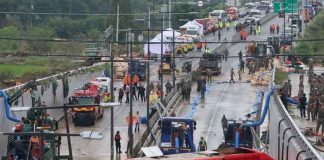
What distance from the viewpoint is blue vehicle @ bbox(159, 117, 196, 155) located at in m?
34.8

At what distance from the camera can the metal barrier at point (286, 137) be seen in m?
21.5

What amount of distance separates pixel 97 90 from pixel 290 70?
14.4m

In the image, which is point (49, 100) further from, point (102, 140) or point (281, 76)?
point (281, 76)

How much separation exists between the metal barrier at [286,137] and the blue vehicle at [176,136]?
3392 mm

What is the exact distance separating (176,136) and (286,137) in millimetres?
10169

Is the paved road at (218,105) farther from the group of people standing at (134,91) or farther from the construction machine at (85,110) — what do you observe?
the construction machine at (85,110)

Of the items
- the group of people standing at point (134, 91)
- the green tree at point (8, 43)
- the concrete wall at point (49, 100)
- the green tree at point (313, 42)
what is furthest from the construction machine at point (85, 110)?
the green tree at point (8, 43)

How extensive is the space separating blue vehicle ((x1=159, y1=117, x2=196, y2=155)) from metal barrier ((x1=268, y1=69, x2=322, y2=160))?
3392 millimetres

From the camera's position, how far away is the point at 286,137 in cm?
2578

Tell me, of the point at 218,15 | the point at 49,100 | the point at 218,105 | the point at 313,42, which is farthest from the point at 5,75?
the point at 218,15

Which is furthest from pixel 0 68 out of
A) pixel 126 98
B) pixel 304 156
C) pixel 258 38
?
pixel 304 156

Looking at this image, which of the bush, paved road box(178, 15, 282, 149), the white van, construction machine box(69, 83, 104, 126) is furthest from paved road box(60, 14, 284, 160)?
the bush

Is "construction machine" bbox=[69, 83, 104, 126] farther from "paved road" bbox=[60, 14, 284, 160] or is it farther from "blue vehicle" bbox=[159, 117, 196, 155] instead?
"blue vehicle" bbox=[159, 117, 196, 155]

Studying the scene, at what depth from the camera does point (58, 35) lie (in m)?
107
